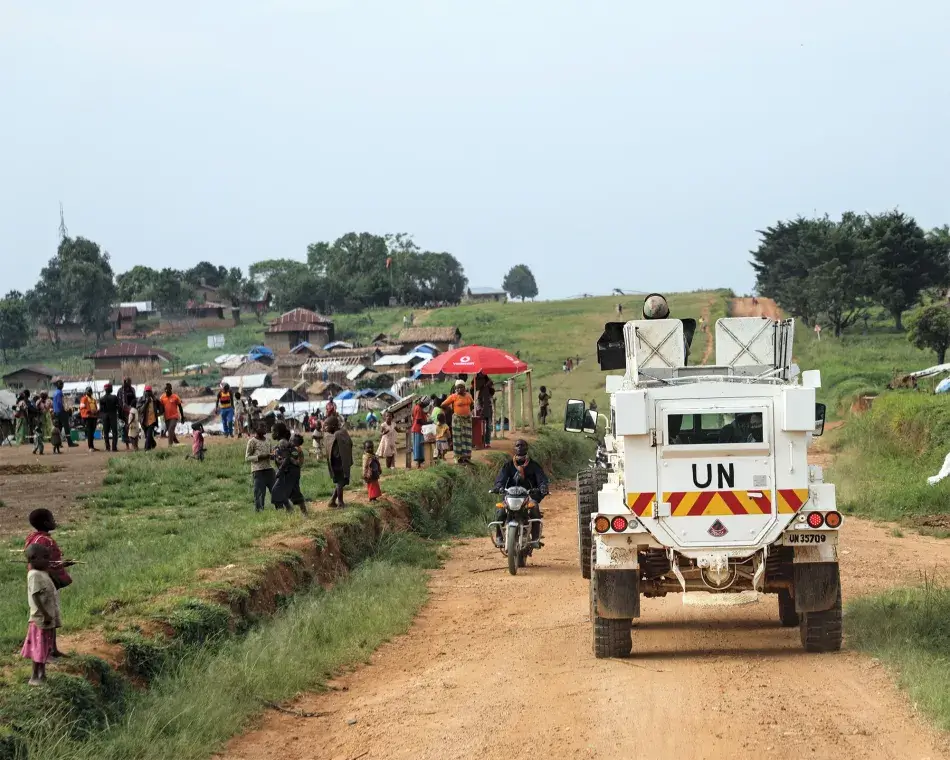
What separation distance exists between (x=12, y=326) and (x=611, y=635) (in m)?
101

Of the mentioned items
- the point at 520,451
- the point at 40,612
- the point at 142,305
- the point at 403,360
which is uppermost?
the point at 142,305

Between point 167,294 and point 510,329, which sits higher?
point 167,294

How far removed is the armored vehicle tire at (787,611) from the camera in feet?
40.1

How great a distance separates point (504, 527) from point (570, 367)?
5619 centimetres

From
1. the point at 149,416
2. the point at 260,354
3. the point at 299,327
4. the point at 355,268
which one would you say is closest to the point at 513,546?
the point at 149,416

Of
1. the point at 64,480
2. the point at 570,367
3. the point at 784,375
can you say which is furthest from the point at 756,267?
the point at 784,375

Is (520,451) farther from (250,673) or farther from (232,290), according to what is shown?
(232,290)

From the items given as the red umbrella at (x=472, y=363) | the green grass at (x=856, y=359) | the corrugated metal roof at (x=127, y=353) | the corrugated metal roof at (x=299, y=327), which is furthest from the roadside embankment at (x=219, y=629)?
the corrugated metal roof at (x=299, y=327)

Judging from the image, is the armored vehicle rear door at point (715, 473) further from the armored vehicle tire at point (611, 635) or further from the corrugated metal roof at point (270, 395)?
the corrugated metal roof at point (270, 395)

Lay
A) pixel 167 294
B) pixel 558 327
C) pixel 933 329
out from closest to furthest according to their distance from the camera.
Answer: pixel 933 329 < pixel 558 327 < pixel 167 294

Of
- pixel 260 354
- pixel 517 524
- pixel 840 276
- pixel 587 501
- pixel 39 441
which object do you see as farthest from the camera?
pixel 260 354

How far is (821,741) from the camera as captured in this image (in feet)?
27.2

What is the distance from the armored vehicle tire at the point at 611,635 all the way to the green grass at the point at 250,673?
2527mm

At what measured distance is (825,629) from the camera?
10906mm
